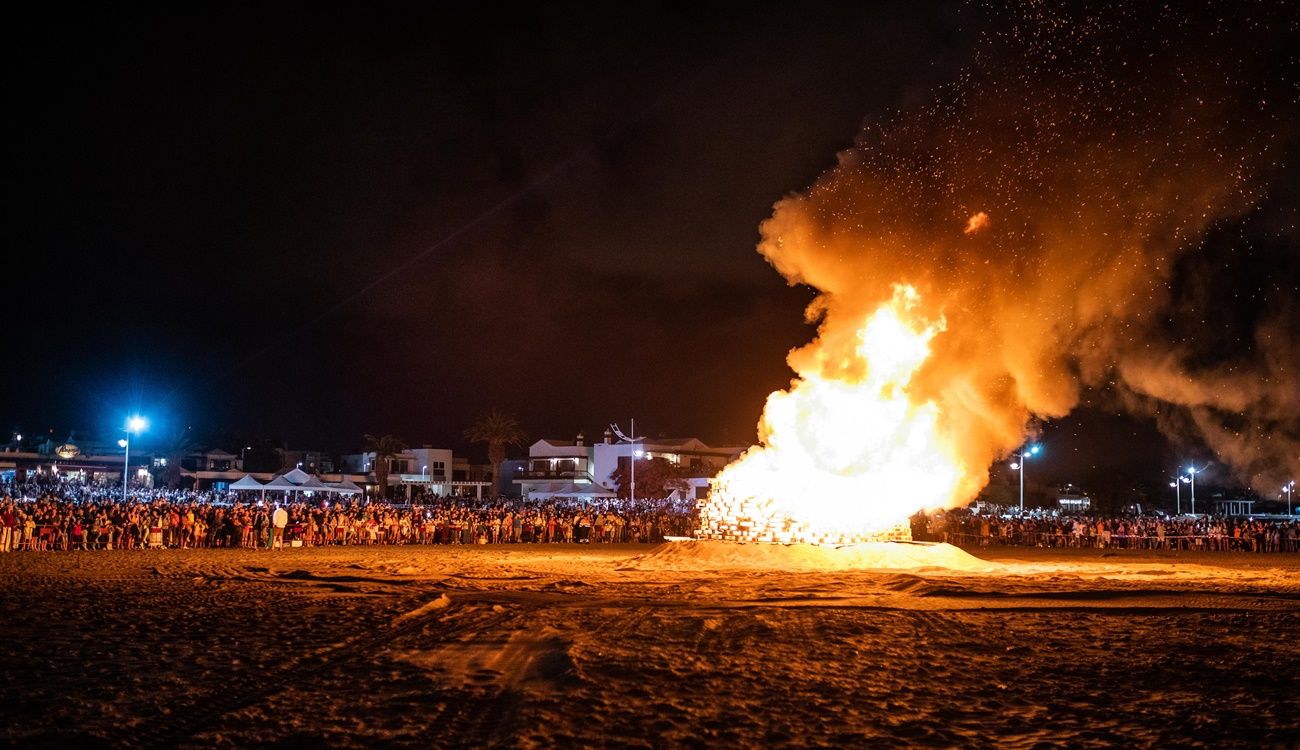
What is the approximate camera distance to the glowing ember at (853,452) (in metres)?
25.5

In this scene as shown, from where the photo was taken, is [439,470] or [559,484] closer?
[559,484]

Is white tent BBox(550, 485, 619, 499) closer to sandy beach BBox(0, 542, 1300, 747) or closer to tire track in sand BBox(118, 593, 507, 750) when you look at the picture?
sandy beach BBox(0, 542, 1300, 747)

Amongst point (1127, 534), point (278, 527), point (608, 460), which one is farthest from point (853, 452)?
point (608, 460)

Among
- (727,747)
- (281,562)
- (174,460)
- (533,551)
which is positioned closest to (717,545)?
(533,551)

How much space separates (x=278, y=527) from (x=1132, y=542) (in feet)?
103

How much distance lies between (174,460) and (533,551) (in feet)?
190

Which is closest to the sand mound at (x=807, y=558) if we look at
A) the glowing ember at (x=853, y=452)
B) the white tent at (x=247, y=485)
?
the glowing ember at (x=853, y=452)

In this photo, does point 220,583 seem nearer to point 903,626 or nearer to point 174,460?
point 903,626

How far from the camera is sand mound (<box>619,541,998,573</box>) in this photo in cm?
2312

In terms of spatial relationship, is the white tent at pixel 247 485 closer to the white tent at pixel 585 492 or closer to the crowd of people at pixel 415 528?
the crowd of people at pixel 415 528

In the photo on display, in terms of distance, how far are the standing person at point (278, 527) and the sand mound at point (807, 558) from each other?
1157cm

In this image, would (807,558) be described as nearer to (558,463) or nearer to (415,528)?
(415,528)

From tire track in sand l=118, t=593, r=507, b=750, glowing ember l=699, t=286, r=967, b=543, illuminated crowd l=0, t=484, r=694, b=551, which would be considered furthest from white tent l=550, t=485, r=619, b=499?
tire track in sand l=118, t=593, r=507, b=750

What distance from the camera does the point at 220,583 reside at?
1853 centimetres
